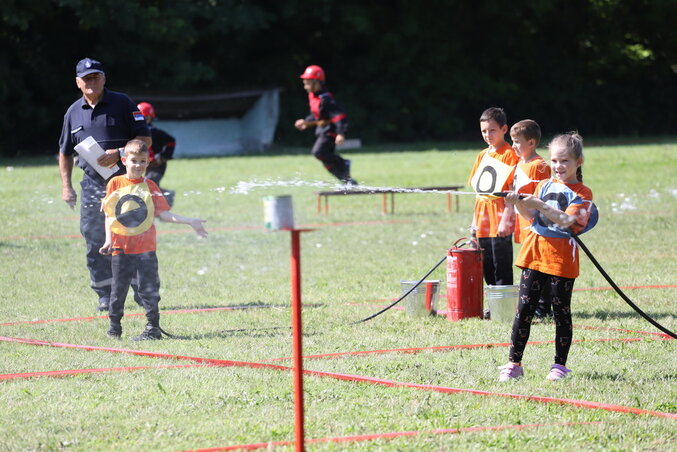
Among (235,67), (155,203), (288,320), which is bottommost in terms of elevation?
(288,320)

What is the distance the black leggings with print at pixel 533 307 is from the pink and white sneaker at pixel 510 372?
4cm

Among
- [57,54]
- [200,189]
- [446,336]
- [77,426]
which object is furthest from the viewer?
[57,54]

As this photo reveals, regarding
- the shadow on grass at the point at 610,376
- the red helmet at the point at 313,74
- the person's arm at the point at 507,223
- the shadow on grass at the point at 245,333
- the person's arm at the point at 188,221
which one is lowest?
the shadow on grass at the point at 245,333

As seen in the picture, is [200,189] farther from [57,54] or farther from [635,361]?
[57,54]

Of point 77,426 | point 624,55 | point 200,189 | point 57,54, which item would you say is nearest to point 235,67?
point 57,54

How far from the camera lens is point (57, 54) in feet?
115

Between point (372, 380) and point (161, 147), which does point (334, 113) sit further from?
point (372, 380)

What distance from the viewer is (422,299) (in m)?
7.85

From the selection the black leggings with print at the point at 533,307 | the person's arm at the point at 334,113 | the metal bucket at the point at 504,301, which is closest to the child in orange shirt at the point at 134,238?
the metal bucket at the point at 504,301

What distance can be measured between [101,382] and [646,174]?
1727 centimetres

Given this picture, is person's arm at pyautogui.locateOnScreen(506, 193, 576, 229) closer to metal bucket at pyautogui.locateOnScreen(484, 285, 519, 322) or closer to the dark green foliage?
metal bucket at pyautogui.locateOnScreen(484, 285, 519, 322)

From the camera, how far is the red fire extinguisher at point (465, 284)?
7.64m

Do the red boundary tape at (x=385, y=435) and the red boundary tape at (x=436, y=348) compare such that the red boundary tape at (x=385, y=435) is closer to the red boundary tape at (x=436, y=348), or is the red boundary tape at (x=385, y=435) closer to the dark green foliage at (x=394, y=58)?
the red boundary tape at (x=436, y=348)

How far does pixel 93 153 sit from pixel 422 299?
9.14 ft
